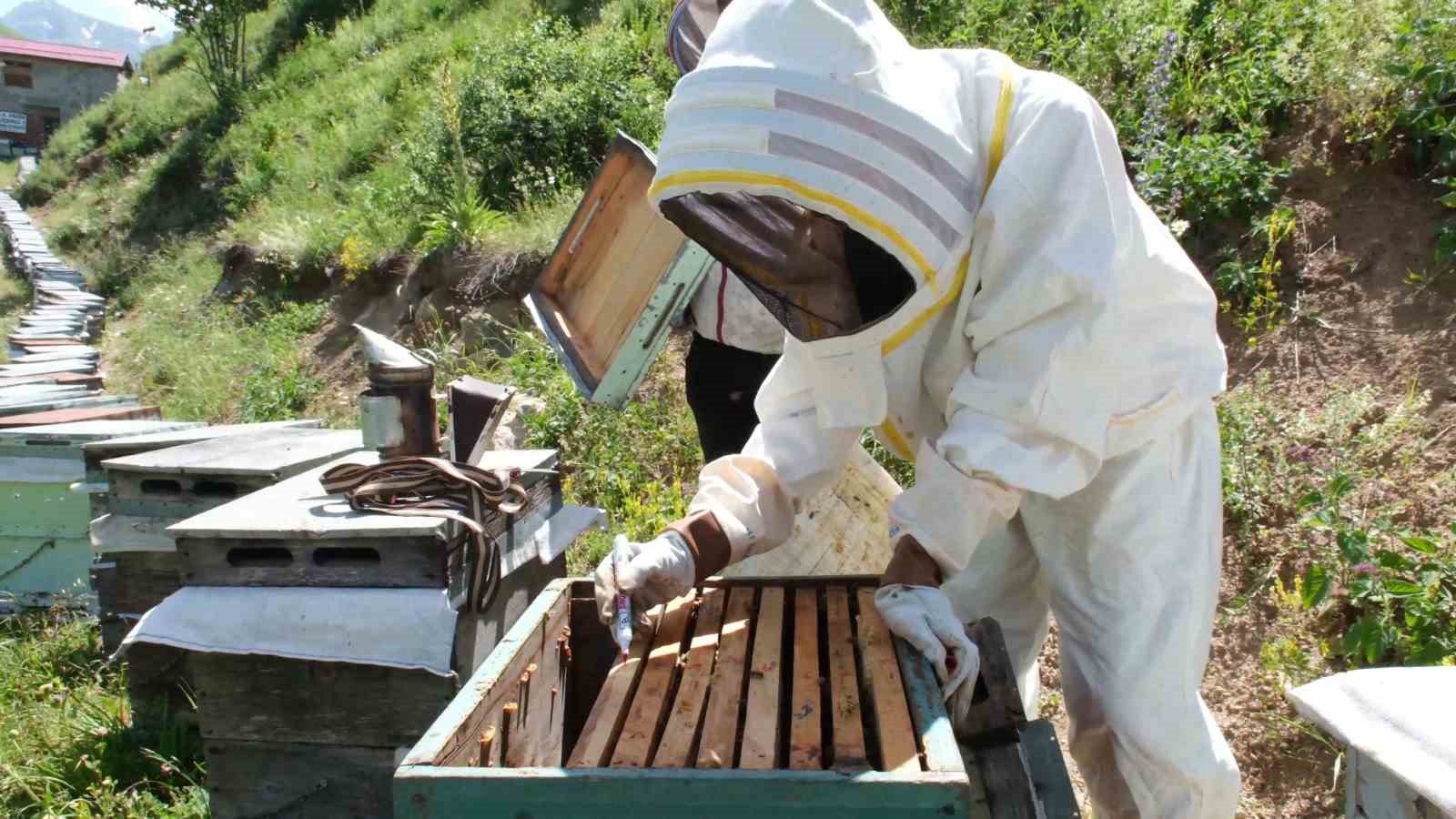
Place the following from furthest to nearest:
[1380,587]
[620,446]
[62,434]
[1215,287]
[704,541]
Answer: [620,446] < [1215,287] < [62,434] < [1380,587] < [704,541]

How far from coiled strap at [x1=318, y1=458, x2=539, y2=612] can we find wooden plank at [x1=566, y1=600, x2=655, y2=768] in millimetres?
876

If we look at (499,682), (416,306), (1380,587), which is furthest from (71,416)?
(1380,587)

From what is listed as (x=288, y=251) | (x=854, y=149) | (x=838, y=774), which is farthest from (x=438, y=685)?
(x=288, y=251)

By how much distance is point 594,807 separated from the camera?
128 cm

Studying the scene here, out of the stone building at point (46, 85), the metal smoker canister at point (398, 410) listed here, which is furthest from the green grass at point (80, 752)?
the stone building at point (46, 85)

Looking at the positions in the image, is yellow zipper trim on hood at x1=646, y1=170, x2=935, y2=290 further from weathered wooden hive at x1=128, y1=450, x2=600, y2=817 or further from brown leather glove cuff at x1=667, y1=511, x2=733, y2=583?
weathered wooden hive at x1=128, y1=450, x2=600, y2=817

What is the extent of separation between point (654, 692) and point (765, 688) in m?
0.18

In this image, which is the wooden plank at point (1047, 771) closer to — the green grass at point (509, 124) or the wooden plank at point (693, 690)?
the wooden plank at point (693, 690)

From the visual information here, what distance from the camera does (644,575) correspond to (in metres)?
1.85

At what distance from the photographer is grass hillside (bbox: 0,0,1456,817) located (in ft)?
10.4

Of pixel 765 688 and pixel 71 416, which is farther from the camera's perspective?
pixel 71 416

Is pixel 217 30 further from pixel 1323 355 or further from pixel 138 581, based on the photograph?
pixel 1323 355

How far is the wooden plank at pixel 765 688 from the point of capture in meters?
1.38

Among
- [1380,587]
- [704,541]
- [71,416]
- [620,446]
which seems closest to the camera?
[704,541]
